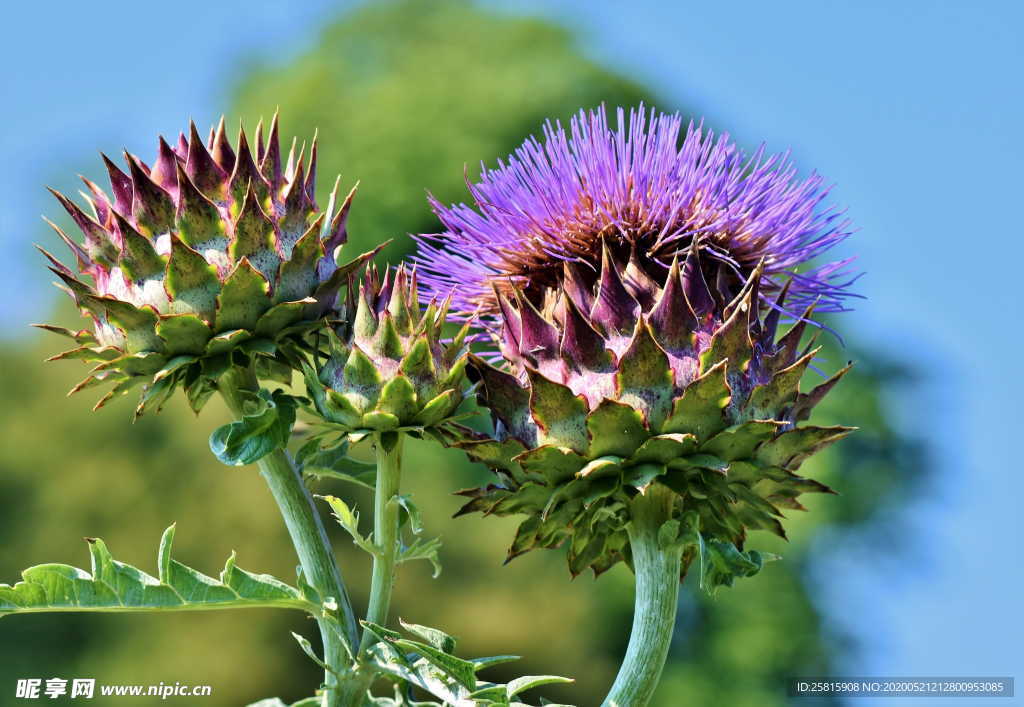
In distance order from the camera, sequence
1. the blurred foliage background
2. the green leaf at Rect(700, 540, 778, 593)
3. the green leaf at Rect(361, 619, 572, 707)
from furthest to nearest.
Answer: the blurred foliage background, the green leaf at Rect(700, 540, 778, 593), the green leaf at Rect(361, 619, 572, 707)

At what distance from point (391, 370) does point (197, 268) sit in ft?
1.25

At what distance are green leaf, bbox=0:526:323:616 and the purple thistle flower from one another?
2.35 ft

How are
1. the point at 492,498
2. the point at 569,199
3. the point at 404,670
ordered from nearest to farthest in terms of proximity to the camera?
the point at 404,670
the point at 492,498
the point at 569,199

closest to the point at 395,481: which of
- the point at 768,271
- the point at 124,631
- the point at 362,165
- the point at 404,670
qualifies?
the point at 404,670

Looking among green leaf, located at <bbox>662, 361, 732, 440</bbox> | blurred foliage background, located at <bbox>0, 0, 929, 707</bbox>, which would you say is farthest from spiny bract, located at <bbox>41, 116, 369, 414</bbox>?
blurred foliage background, located at <bbox>0, 0, 929, 707</bbox>

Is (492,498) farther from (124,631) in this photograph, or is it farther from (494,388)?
(124,631)

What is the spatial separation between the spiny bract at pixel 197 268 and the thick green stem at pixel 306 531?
2.2 inches

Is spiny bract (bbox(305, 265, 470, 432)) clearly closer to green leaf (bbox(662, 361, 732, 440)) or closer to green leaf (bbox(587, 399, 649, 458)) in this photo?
green leaf (bbox(587, 399, 649, 458))

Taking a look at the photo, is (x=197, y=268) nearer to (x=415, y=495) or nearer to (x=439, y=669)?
(x=439, y=669)

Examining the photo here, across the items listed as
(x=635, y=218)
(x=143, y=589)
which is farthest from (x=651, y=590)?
(x=143, y=589)

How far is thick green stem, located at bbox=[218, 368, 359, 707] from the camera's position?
2.15 metres

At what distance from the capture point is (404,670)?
2.01 meters

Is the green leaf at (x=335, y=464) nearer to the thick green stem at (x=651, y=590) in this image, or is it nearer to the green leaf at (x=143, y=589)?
the green leaf at (x=143, y=589)

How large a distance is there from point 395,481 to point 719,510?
1.93 ft
